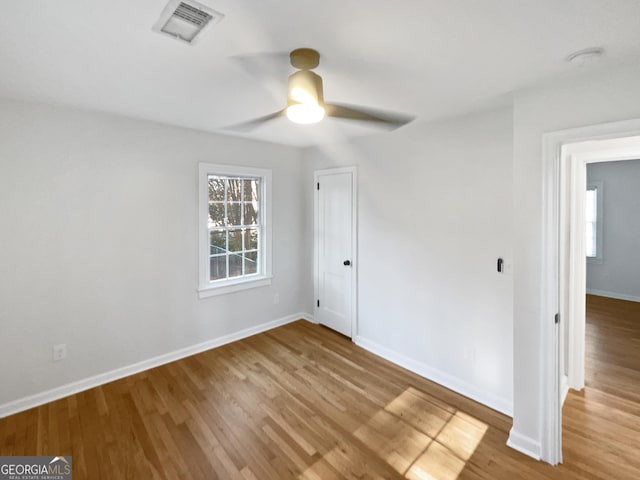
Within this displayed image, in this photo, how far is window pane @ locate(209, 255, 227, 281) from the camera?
372 centimetres

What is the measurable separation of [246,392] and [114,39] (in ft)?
8.80

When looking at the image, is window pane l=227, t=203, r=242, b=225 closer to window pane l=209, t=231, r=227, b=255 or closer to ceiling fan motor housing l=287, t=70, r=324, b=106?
window pane l=209, t=231, r=227, b=255

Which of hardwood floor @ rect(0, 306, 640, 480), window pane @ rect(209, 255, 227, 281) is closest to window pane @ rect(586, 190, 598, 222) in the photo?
hardwood floor @ rect(0, 306, 640, 480)

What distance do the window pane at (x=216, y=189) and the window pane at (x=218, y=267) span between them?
0.71 m

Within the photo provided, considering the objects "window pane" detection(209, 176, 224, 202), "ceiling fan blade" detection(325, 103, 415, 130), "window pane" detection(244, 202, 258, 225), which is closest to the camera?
"ceiling fan blade" detection(325, 103, 415, 130)

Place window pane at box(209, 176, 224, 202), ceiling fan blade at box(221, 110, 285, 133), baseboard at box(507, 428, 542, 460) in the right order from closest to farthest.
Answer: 1. baseboard at box(507, 428, 542, 460)
2. ceiling fan blade at box(221, 110, 285, 133)
3. window pane at box(209, 176, 224, 202)

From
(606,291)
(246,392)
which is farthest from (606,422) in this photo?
(606,291)

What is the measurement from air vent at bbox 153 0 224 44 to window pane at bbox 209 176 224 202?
2201 mm

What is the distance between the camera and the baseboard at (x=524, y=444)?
2053 mm

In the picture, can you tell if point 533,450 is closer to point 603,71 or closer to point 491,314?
point 491,314

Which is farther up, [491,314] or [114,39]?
[114,39]

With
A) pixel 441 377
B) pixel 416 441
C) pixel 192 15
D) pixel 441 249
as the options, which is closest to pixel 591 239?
pixel 441 249

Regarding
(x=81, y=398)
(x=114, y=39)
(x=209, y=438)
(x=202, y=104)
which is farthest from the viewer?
(x=81, y=398)

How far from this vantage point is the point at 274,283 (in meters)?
4.23
